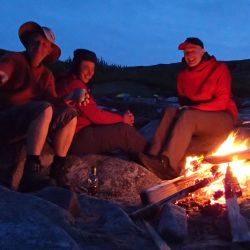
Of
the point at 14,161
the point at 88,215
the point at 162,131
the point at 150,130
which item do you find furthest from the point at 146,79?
the point at 88,215

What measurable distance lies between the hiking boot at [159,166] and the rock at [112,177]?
0.30 ft

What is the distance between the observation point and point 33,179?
521 cm

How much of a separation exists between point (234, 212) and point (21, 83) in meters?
2.56

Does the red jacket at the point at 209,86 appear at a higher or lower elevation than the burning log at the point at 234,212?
higher

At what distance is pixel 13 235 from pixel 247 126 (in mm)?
5089

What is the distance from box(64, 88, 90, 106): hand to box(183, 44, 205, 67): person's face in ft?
5.76

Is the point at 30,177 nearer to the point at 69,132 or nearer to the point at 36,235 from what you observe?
the point at 69,132

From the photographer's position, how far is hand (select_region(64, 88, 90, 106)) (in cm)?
563

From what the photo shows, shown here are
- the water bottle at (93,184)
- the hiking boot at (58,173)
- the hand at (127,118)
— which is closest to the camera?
the hiking boot at (58,173)

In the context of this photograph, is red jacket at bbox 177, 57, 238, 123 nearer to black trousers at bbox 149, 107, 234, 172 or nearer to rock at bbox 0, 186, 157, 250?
black trousers at bbox 149, 107, 234, 172

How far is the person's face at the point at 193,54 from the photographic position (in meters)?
6.88

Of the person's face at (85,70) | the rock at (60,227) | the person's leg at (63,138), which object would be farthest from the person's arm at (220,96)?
the rock at (60,227)

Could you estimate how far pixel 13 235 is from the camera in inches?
131

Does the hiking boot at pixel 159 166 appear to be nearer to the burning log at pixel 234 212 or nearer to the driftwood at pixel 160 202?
the burning log at pixel 234 212
